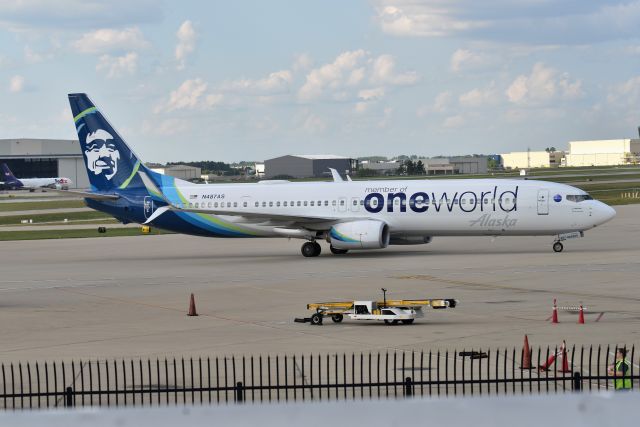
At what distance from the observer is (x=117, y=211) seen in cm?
5297

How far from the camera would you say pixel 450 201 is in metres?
47.3

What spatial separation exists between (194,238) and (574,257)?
30.4m

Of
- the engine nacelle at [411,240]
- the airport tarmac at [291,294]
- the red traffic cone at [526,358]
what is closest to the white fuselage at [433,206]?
the engine nacelle at [411,240]

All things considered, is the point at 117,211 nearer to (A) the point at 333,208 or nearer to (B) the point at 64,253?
(B) the point at 64,253

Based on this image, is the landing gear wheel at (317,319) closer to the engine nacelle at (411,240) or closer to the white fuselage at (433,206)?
the white fuselage at (433,206)

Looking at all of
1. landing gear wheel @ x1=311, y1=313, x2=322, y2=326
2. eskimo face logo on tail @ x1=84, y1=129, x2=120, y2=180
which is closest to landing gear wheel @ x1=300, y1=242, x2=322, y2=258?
eskimo face logo on tail @ x1=84, y1=129, x2=120, y2=180

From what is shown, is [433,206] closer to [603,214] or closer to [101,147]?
[603,214]

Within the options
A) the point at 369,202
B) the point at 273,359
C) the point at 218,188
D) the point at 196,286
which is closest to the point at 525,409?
the point at 273,359

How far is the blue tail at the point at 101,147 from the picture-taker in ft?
174

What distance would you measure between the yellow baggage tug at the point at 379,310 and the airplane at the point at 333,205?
66.5ft

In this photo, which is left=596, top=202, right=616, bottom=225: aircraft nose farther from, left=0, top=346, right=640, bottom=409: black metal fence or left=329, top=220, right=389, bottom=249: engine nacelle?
left=0, top=346, right=640, bottom=409: black metal fence

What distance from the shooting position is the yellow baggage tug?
26344 mm

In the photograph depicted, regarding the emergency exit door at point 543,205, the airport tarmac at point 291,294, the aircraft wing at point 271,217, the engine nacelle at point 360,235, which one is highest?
the emergency exit door at point 543,205

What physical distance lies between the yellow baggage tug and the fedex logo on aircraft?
20.8 meters
